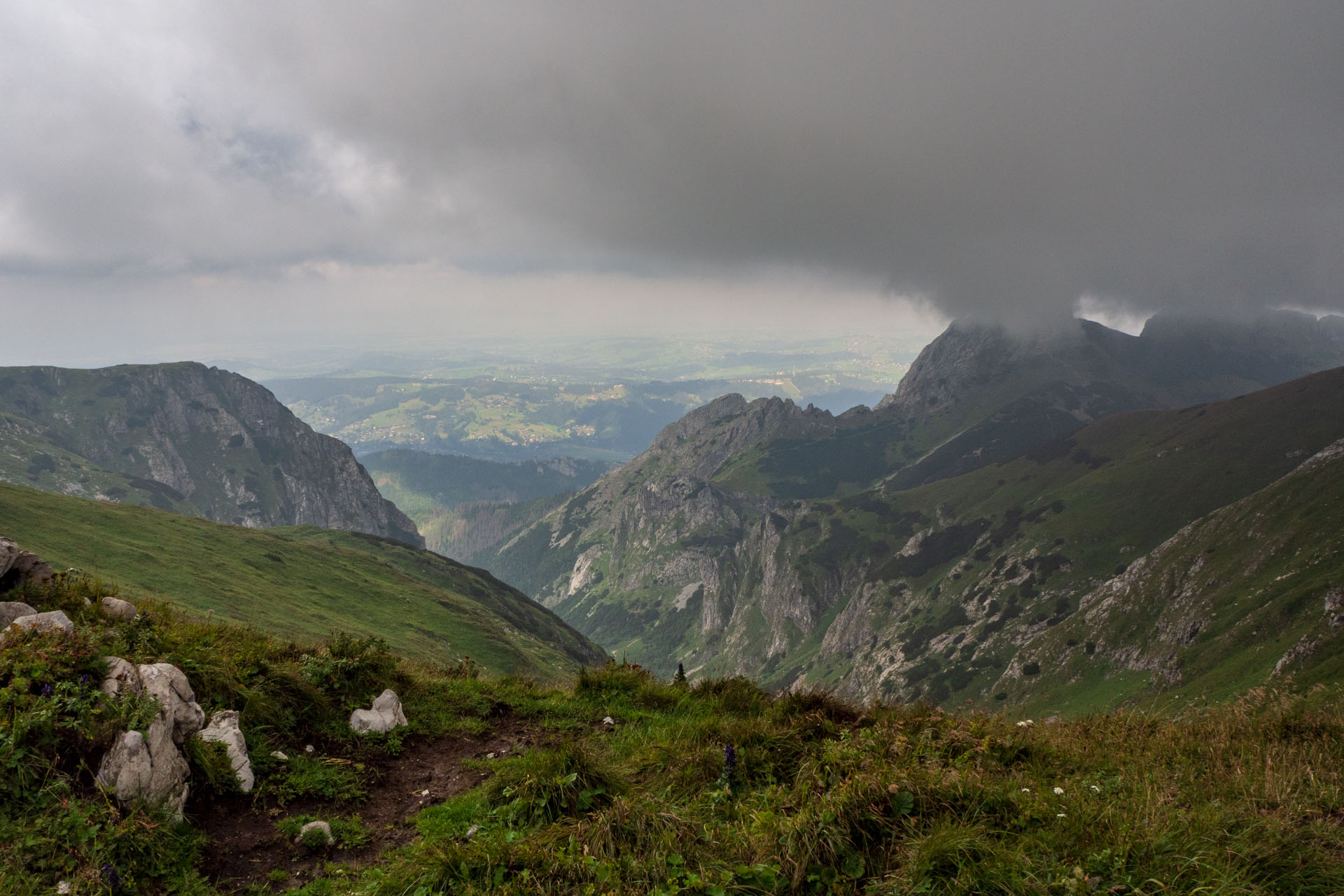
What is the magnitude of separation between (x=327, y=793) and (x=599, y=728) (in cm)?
554

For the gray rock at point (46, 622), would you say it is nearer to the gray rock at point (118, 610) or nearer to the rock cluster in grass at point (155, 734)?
the rock cluster in grass at point (155, 734)

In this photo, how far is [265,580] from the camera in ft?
295

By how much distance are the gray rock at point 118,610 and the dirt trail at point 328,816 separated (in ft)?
16.1

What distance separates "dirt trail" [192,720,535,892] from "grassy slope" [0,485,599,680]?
108ft

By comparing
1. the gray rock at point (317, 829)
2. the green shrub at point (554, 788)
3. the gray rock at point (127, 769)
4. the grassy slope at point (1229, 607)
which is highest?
the gray rock at point (127, 769)

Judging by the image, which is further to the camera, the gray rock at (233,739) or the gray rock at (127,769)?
the gray rock at (233,739)

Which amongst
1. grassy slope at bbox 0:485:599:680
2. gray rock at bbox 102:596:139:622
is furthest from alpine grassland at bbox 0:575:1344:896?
grassy slope at bbox 0:485:599:680

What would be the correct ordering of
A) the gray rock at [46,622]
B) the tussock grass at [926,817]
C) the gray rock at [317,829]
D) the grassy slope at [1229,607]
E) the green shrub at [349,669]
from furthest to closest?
the grassy slope at [1229,607] → the green shrub at [349,669] → the gray rock at [46,622] → the gray rock at [317,829] → the tussock grass at [926,817]

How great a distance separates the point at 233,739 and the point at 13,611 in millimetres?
4782

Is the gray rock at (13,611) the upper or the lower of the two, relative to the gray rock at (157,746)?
upper

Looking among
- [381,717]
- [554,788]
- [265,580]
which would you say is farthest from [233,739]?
[265,580]

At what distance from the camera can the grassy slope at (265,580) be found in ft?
210

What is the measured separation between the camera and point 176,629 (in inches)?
479

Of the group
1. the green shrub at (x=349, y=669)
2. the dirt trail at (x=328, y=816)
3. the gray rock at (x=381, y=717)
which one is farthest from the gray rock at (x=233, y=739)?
the gray rock at (x=381, y=717)
